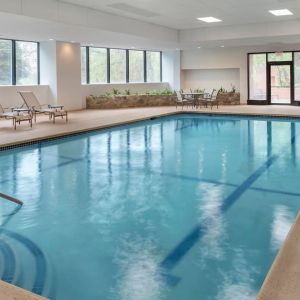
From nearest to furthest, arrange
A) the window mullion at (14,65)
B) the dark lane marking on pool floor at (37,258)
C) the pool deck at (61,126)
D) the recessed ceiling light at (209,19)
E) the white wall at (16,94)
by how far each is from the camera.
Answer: the dark lane marking on pool floor at (37,258), the pool deck at (61,126), the recessed ceiling light at (209,19), the white wall at (16,94), the window mullion at (14,65)

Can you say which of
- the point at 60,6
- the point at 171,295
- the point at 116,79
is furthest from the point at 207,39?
the point at 171,295

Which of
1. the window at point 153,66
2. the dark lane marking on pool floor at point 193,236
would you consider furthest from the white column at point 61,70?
the dark lane marking on pool floor at point 193,236

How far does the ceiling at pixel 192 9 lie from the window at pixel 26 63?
4.26 m

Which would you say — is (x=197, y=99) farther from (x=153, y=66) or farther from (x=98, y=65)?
(x=98, y=65)

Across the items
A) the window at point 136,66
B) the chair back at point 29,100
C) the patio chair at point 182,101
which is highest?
the window at point 136,66

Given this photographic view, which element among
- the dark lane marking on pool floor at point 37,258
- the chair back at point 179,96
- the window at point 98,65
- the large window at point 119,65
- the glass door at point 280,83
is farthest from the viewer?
the glass door at point 280,83

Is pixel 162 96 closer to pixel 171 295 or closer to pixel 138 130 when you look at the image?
pixel 138 130

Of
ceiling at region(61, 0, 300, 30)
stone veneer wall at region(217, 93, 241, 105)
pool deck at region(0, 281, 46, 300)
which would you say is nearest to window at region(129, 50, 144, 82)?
stone veneer wall at region(217, 93, 241, 105)

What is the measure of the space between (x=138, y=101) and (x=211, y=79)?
12.5 ft

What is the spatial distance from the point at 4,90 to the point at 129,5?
5232mm

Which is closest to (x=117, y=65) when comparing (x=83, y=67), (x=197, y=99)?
(x=83, y=67)

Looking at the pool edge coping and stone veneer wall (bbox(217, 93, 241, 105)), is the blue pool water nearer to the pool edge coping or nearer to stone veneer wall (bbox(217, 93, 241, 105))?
the pool edge coping

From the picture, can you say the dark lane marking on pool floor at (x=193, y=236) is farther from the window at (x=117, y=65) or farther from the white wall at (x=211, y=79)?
the white wall at (x=211, y=79)

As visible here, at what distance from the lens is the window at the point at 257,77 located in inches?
677
